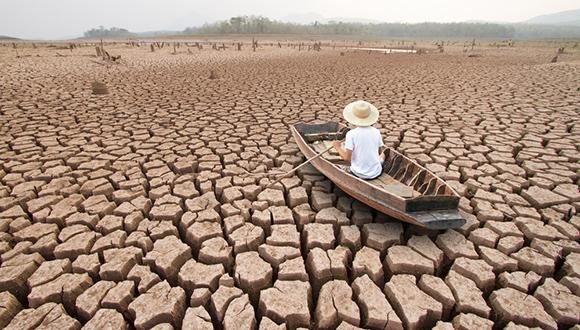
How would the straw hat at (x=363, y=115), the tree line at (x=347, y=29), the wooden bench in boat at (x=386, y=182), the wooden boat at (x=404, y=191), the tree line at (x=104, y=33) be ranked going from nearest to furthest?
the wooden boat at (x=404, y=191), the wooden bench in boat at (x=386, y=182), the straw hat at (x=363, y=115), the tree line at (x=347, y=29), the tree line at (x=104, y=33)

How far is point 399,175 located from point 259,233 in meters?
1.73

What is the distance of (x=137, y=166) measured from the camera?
3.92 meters

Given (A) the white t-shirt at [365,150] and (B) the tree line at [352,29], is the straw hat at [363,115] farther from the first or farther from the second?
(B) the tree line at [352,29]

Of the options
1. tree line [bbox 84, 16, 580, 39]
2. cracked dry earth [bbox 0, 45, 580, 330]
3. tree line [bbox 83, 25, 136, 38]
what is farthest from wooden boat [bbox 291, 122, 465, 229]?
tree line [bbox 83, 25, 136, 38]

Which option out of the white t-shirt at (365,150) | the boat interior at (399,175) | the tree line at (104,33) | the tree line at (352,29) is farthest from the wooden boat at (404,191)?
the tree line at (104,33)

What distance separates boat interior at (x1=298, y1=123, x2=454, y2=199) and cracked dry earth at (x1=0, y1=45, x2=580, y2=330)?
34 cm

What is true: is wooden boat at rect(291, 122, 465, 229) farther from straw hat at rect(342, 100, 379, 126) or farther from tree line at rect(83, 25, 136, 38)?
tree line at rect(83, 25, 136, 38)

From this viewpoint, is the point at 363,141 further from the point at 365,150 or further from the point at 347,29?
the point at 347,29

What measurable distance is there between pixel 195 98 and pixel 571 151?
7.42 meters

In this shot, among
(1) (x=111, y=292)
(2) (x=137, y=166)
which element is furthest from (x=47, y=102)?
(1) (x=111, y=292)

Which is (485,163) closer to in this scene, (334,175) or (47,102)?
(334,175)

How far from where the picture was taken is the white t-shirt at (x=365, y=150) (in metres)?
3.11


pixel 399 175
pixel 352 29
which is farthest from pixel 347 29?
pixel 399 175

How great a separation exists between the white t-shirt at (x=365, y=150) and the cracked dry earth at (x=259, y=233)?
373mm
